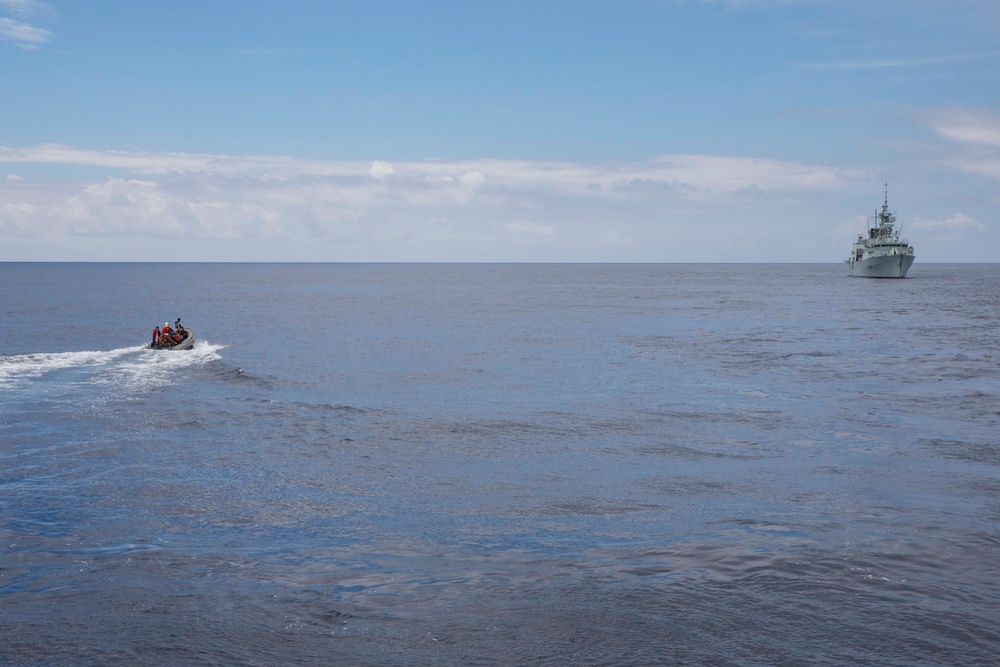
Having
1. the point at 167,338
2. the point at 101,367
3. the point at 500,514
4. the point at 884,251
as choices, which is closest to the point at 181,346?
the point at 167,338

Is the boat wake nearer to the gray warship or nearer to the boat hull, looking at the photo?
the boat hull

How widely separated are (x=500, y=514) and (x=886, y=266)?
A: 16812 cm

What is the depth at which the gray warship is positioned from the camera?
158 metres

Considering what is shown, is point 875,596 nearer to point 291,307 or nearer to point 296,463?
point 296,463

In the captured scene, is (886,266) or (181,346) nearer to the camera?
(181,346)

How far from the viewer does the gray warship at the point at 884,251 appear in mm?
158150

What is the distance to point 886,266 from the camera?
167375 mm

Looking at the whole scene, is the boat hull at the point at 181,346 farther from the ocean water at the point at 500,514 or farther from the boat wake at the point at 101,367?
the ocean water at the point at 500,514

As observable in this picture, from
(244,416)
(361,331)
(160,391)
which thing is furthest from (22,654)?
(361,331)

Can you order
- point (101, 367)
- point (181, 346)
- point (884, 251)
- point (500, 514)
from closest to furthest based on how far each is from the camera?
point (500, 514), point (101, 367), point (181, 346), point (884, 251)

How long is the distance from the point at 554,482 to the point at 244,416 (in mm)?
16083

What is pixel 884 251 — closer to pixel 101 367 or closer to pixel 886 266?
pixel 886 266

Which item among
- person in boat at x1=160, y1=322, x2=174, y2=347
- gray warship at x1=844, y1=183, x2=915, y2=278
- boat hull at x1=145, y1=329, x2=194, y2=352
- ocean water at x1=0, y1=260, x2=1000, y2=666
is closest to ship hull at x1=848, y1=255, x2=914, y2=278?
gray warship at x1=844, y1=183, x2=915, y2=278

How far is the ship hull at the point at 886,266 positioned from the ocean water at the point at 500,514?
125 meters
